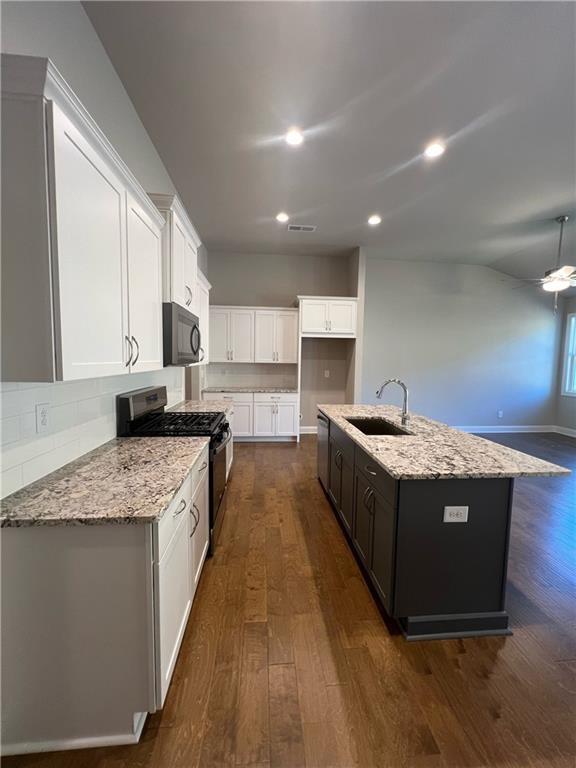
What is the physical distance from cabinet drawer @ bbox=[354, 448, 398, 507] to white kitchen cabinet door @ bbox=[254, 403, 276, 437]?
3075mm

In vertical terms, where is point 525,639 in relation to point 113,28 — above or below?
below

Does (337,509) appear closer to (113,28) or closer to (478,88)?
(478,88)

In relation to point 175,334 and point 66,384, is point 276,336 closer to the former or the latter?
point 175,334

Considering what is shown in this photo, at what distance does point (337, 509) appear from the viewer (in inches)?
Answer: 113

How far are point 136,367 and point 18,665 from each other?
4.00ft

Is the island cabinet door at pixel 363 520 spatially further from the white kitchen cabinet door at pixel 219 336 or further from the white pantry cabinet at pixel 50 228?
the white kitchen cabinet door at pixel 219 336

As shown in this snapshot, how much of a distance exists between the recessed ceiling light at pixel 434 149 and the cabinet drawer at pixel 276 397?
3.43 metres

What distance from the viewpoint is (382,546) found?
70.5 inches

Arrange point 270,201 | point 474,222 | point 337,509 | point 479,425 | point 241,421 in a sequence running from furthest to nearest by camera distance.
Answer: point 479,425
point 241,421
point 474,222
point 270,201
point 337,509

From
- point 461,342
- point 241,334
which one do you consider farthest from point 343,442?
point 461,342

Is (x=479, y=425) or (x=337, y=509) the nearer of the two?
(x=337, y=509)

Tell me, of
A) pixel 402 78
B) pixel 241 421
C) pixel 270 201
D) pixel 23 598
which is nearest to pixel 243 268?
pixel 270 201

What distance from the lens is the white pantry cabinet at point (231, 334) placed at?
5.30m

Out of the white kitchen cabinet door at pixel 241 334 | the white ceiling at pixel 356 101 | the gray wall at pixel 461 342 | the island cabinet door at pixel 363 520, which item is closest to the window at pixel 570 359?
the gray wall at pixel 461 342
